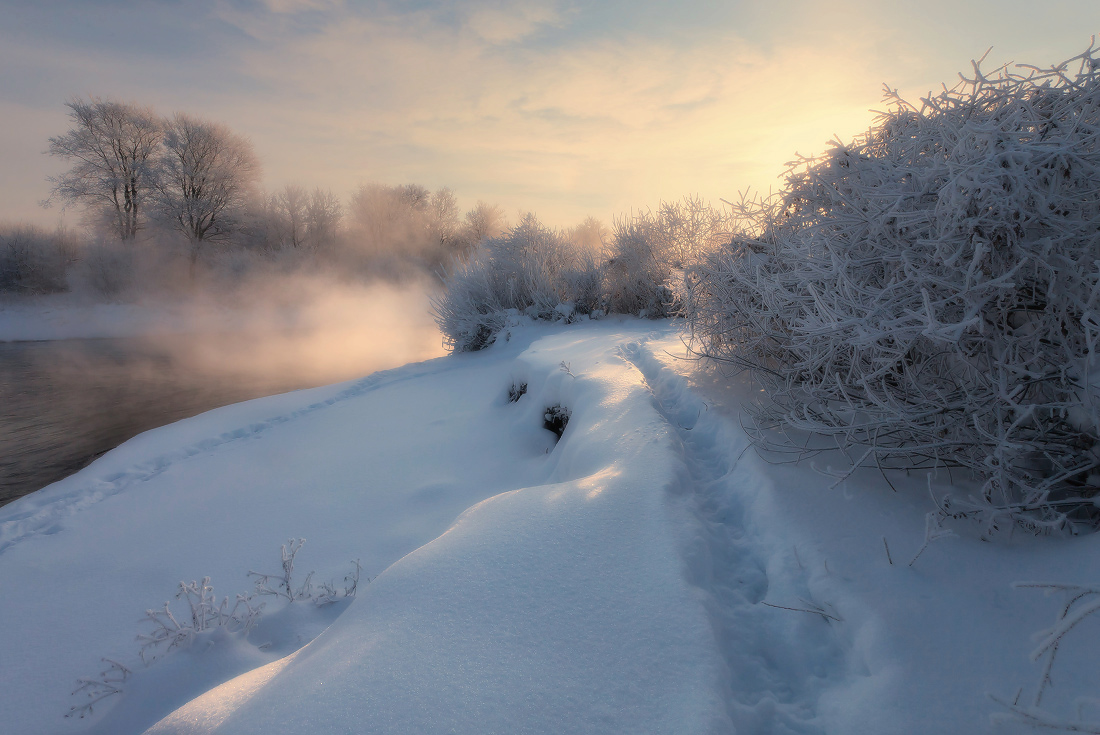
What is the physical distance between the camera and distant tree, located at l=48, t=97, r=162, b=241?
65.8 feet

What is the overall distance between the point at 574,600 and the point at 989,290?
2.08 metres

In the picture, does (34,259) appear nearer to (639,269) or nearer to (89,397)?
(89,397)

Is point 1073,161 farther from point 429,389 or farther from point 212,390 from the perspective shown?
point 212,390

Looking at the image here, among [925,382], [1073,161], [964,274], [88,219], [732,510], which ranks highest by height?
[88,219]

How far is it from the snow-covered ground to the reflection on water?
224 centimetres

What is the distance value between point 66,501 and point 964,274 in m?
6.86

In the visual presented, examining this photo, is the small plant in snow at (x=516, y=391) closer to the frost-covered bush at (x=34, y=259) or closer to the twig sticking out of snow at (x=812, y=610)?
the twig sticking out of snow at (x=812, y=610)

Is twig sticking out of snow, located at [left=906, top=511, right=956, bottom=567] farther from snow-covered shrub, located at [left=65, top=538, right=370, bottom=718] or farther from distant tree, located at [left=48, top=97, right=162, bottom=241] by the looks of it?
distant tree, located at [left=48, top=97, right=162, bottom=241]

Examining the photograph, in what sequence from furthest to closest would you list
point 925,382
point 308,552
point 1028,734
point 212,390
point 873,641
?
point 212,390 < point 308,552 < point 925,382 < point 873,641 < point 1028,734

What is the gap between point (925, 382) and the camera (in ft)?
7.51

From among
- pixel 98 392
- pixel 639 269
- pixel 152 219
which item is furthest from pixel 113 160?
pixel 639 269

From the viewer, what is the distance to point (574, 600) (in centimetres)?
180

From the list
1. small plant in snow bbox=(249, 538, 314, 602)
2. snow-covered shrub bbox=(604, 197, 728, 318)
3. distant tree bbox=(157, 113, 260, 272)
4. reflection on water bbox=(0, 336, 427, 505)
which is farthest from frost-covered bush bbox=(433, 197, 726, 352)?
distant tree bbox=(157, 113, 260, 272)

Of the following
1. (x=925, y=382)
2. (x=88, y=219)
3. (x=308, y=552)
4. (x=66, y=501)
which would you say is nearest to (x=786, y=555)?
(x=925, y=382)
